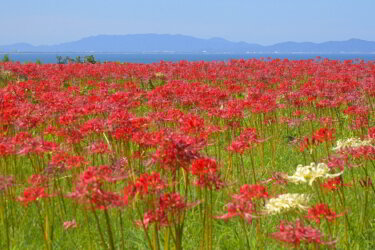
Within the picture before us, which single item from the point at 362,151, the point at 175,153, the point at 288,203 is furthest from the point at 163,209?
the point at 362,151

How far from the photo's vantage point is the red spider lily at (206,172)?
8.26ft

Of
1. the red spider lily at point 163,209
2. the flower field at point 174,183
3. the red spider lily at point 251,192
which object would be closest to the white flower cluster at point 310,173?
the flower field at point 174,183

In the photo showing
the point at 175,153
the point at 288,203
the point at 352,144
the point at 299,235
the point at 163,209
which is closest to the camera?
the point at 299,235

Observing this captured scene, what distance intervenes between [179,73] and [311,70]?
4493 mm

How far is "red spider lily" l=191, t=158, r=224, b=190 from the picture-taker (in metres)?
2.52

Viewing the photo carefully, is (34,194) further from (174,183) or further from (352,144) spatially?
(352,144)

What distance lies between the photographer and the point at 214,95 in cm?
759

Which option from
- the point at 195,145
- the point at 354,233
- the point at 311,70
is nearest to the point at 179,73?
the point at 311,70

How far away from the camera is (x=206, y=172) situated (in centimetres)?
253

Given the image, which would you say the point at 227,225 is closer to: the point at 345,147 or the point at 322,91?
the point at 345,147

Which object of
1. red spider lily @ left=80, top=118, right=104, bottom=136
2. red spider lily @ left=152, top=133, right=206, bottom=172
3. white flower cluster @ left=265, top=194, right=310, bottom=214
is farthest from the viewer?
red spider lily @ left=80, top=118, right=104, bottom=136

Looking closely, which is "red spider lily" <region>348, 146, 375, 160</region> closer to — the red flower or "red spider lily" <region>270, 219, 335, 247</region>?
"red spider lily" <region>270, 219, 335, 247</region>

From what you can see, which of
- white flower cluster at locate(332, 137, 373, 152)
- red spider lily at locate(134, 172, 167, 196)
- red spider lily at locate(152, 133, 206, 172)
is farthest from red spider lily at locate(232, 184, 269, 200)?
white flower cluster at locate(332, 137, 373, 152)

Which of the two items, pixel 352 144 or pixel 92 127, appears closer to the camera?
pixel 352 144
